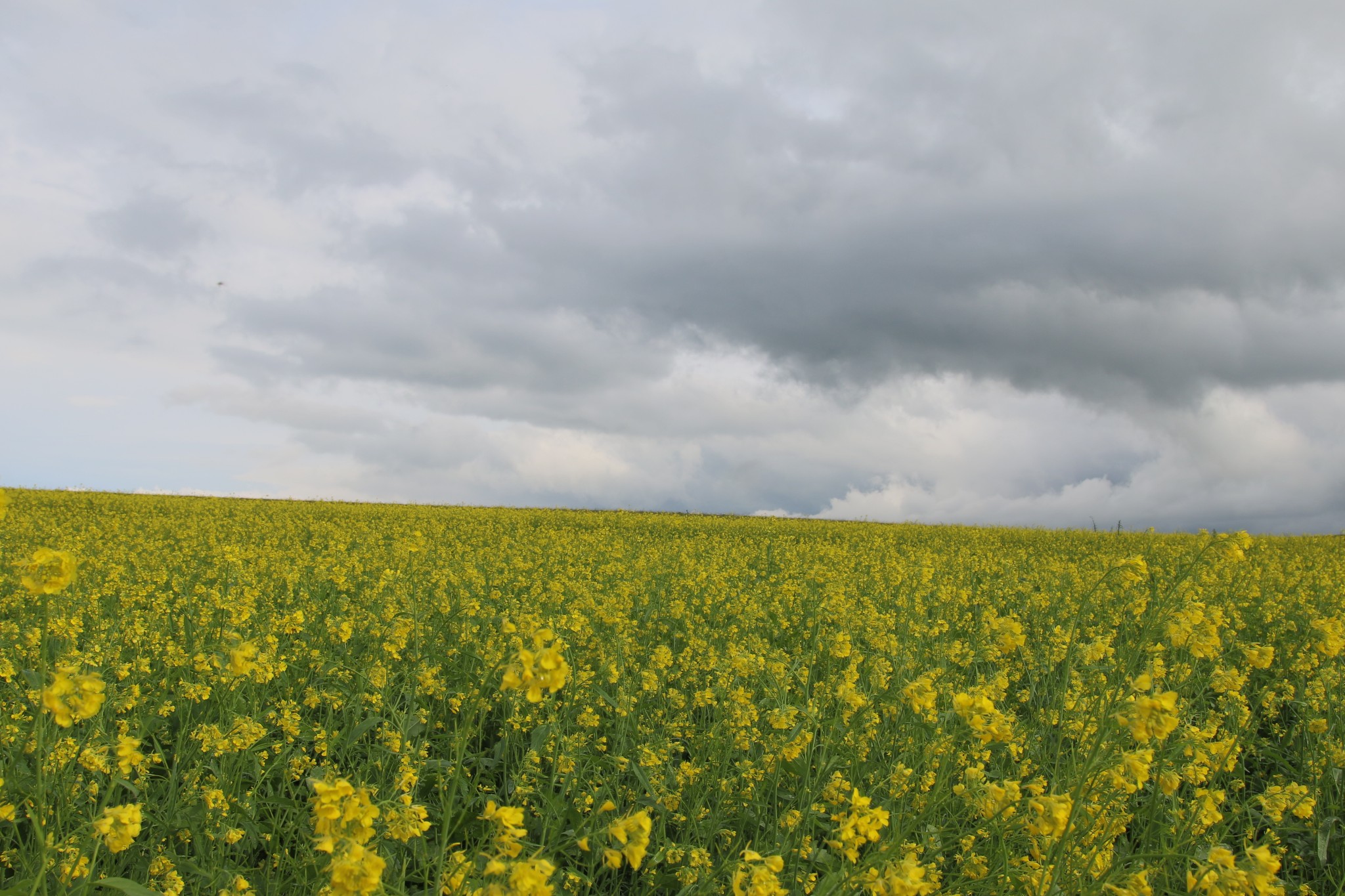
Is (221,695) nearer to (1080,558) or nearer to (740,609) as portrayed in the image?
(740,609)

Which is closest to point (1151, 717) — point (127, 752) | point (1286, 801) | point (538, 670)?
point (538, 670)

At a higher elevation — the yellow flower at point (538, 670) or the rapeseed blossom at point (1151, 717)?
the yellow flower at point (538, 670)

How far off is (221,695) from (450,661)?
1648mm

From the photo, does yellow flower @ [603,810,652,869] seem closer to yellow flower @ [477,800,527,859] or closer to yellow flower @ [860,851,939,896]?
yellow flower @ [477,800,527,859]

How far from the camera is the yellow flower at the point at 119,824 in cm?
218

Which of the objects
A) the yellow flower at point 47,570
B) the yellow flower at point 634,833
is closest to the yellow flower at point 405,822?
the yellow flower at point 634,833

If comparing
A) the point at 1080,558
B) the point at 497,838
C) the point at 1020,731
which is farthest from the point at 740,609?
the point at 1080,558

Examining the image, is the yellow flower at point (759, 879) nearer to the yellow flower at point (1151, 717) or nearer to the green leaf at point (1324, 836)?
the yellow flower at point (1151, 717)

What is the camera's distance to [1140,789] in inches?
179

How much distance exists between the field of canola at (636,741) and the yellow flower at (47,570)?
0.5 inches

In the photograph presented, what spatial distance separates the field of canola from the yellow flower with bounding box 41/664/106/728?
0.01m

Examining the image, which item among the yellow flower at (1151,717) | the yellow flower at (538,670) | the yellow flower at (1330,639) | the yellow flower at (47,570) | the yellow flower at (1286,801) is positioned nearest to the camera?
the yellow flower at (538,670)

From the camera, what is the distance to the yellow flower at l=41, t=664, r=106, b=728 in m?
2.08

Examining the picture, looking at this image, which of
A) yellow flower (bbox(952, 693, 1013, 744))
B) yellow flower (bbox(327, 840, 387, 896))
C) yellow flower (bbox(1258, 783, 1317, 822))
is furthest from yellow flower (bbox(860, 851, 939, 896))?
yellow flower (bbox(1258, 783, 1317, 822))
